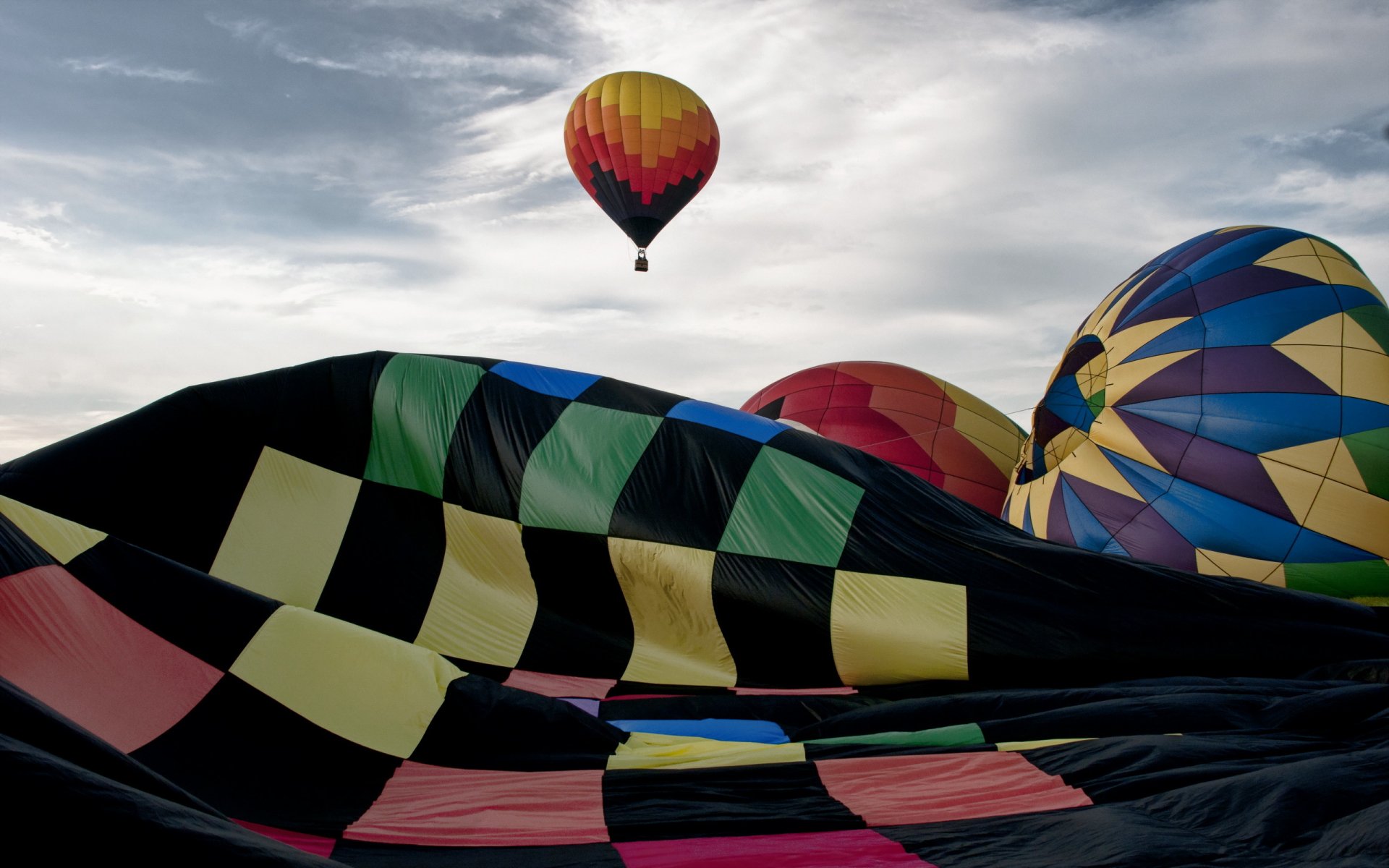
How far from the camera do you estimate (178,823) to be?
2.01ft

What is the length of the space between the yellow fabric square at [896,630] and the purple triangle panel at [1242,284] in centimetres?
363

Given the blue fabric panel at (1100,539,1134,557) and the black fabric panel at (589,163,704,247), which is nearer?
the blue fabric panel at (1100,539,1134,557)

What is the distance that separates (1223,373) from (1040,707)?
12.6 ft

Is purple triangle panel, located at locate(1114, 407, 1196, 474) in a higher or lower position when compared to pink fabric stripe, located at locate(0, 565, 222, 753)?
higher

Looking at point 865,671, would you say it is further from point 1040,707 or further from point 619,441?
point 619,441

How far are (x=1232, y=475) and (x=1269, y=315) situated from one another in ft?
2.88

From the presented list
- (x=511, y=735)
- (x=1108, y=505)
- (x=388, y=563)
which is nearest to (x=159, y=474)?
(x=388, y=563)

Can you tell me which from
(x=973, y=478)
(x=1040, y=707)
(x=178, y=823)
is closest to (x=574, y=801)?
(x=178, y=823)

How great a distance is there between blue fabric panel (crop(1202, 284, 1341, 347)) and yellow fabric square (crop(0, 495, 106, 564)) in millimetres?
5086

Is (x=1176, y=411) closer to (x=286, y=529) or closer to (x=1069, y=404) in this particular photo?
(x=1069, y=404)

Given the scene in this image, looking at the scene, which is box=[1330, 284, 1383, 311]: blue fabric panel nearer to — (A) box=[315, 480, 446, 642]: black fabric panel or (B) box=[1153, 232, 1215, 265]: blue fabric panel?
(B) box=[1153, 232, 1215, 265]: blue fabric panel

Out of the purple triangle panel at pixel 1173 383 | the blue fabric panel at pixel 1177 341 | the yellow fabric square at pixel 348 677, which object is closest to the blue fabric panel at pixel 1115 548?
the purple triangle panel at pixel 1173 383

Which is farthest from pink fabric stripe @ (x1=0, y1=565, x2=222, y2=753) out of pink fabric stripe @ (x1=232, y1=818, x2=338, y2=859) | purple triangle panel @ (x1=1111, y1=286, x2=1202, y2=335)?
purple triangle panel @ (x1=1111, y1=286, x2=1202, y2=335)

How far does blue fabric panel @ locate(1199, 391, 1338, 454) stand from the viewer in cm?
463
